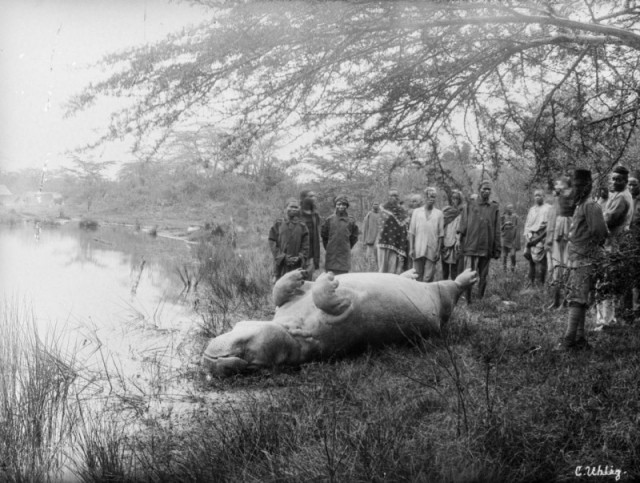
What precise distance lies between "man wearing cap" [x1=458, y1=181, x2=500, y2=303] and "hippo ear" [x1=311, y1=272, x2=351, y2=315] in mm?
3709

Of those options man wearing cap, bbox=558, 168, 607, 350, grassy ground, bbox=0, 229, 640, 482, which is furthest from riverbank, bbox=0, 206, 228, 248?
man wearing cap, bbox=558, 168, 607, 350

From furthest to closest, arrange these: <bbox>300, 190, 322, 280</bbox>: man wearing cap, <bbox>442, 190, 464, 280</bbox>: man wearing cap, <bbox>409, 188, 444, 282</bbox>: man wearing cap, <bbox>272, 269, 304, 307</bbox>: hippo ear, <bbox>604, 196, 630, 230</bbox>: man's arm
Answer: <bbox>442, 190, 464, 280</bbox>: man wearing cap → <bbox>409, 188, 444, 282</bbox>: man wearing cap → <bbox>300, 190, 322, 280</bbox>: man wearing cap → <bbox>604, 196, 630, 230</bbox>: man's arm → <bbox>272, 269, 304, 307</bbox>: hippo ear

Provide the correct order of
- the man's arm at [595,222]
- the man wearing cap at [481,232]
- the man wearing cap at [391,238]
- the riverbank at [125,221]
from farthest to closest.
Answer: the riverbank at [125,221]
the man wearing cap at [391,238]
the man wearing cap at [481,232]
the man's arm at [595,222]

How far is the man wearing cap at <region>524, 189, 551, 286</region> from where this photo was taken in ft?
29.4

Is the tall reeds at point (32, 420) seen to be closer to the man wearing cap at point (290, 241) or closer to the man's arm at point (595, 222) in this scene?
the man wearing cap at point (290, 241)

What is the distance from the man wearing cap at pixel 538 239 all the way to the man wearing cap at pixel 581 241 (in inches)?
154

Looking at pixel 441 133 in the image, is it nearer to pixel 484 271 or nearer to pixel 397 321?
pixel 397 321

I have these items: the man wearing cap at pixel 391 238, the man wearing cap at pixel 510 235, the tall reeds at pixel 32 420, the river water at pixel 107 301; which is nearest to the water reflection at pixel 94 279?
the river water at pixel 107 301

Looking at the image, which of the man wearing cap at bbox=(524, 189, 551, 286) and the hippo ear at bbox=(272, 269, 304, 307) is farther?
the man wearing cap at bbox=(524, 189, 551, 286)

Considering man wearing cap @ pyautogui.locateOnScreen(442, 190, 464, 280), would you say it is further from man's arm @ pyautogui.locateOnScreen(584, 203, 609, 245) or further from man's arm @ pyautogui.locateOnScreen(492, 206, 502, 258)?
man's arm @ pyautogui.locateOnScreen(584, 203, 609, 245)

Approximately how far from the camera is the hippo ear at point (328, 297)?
4.41m

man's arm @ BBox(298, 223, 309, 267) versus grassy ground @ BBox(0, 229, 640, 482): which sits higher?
man's arm @ BBox(298, 223, 309, 267)

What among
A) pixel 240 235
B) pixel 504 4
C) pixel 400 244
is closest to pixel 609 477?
pixel 504 4

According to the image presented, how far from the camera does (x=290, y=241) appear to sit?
24.2 feet
